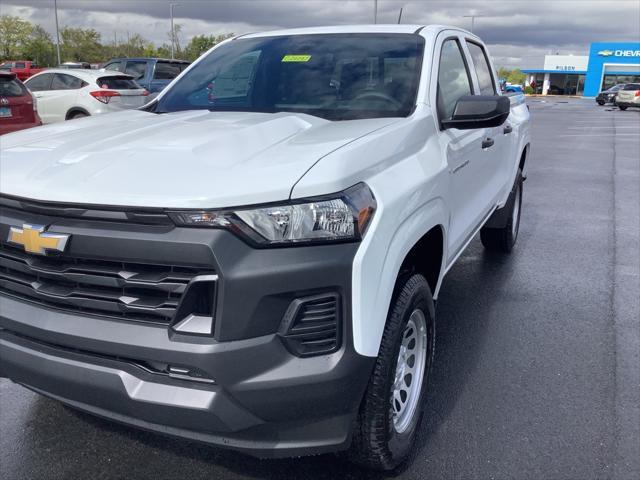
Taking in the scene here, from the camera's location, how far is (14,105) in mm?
9234

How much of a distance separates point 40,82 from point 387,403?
14.6 meters

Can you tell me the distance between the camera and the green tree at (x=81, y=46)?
65062 millimetres

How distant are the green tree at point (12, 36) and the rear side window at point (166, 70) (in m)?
53.4

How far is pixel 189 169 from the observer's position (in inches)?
85.1

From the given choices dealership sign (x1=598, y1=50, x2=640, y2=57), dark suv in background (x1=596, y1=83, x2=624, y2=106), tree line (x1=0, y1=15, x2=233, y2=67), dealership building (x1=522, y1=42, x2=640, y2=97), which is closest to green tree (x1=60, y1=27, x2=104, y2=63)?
tree line (x1=0, y1=15, x2=233, y2=67)

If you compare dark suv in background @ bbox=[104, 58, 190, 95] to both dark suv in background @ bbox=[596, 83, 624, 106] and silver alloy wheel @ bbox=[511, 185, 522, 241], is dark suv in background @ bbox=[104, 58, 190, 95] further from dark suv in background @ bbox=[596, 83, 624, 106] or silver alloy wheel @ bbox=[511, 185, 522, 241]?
dark suv in background @ bbox=[596, 83, 624, 106]

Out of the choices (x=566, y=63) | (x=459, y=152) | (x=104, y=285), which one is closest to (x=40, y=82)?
(x=459, y=152)

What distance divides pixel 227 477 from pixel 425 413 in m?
1.08

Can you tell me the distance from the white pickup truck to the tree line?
2351 inches

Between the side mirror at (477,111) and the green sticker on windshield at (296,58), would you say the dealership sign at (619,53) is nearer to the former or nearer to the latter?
the green sticker on windshield at (296,58)

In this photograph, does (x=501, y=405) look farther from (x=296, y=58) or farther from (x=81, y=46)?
(x=81, y=46)

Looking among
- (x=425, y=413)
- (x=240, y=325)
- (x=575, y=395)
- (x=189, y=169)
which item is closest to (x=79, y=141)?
(x=189, y=169)

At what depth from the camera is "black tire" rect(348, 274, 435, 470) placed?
2295mm

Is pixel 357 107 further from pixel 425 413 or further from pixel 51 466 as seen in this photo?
pixel 51 466
